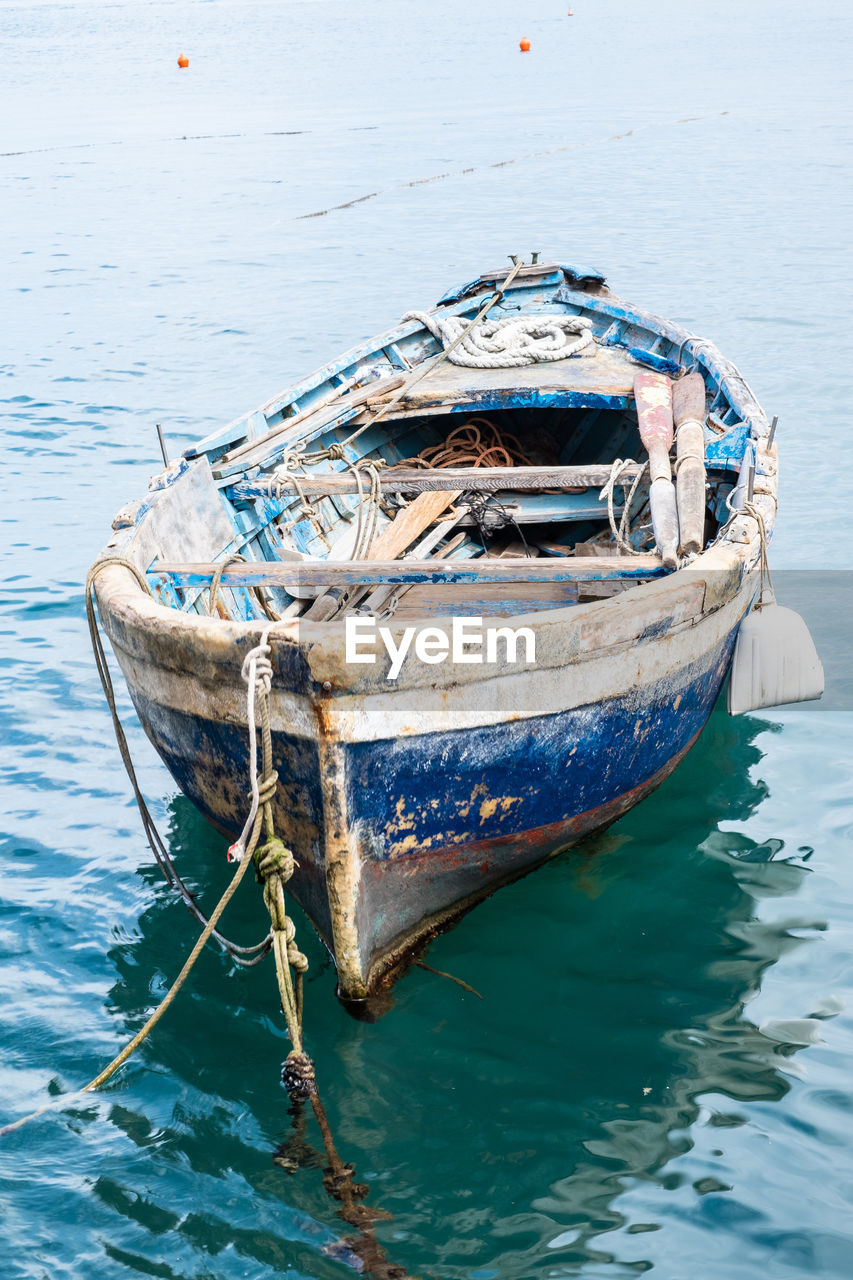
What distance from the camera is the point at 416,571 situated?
476 cm

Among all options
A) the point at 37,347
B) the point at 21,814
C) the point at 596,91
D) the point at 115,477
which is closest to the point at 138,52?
the point at 596,91

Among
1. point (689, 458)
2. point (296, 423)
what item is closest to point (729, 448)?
point (689, 458)

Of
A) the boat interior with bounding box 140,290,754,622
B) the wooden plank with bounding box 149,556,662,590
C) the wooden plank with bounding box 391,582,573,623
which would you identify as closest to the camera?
the wooden plank with bounding box 149,556,662,590

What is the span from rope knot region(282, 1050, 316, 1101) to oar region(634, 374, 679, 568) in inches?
91.1

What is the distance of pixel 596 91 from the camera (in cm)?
3516

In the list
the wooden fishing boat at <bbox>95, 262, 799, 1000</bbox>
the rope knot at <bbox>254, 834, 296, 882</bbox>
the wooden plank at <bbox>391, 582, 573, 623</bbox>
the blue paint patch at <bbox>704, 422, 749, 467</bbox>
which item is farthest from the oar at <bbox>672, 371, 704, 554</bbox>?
the rope knot at <bbox>254, 834, 296, 882</bbox>

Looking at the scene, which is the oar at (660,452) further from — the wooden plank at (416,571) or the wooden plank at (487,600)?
the wooden plank at (487,600)

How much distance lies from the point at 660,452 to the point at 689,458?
26 centimetres

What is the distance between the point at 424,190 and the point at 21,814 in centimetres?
1995

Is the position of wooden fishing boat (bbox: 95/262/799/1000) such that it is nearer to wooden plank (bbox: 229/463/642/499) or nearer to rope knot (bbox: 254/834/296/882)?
wooden plank (bbox: 229/463/642/499)

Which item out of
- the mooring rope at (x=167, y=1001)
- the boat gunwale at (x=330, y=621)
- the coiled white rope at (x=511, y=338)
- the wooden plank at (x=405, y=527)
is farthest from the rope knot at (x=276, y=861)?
the coiled white rope at (x=511, y=338)

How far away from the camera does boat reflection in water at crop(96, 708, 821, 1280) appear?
11.6 feet

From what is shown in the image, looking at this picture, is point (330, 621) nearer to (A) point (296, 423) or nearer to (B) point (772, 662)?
(B) point (772, 662)

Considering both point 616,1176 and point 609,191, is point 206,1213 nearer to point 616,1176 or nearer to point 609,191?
point 616,1176
